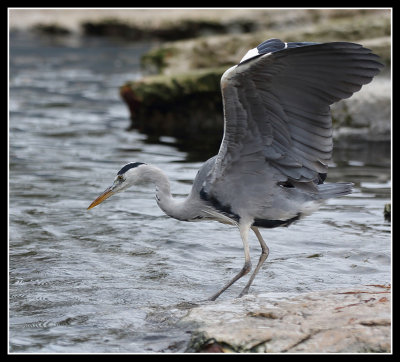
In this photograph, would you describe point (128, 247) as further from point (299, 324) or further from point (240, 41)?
point (240, 41)

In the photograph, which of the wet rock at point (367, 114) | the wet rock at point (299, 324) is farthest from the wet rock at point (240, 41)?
the wet rock at point (299, 324)

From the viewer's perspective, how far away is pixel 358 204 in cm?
816

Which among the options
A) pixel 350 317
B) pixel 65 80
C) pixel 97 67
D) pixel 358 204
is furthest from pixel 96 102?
pixel 350 317

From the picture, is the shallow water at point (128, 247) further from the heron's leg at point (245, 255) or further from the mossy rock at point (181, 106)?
the mossy rock at point (181, 106)

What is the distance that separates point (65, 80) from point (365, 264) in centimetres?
1055

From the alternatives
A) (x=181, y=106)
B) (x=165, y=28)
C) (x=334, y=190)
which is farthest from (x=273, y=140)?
(x=165, y=28)

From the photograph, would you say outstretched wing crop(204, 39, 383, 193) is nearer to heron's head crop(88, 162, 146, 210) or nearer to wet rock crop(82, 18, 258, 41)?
heron's head crop(88, 162, 146, 210)

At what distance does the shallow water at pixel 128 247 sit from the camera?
16.5 ft

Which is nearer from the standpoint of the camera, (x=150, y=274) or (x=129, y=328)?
(x=129, y=328)

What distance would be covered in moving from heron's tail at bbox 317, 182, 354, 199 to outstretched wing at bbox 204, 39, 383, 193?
117 millimetres

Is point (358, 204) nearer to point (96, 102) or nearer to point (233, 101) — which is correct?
point (233, 101)

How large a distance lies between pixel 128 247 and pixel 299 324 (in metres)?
2.92

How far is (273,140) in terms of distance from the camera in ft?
17.7

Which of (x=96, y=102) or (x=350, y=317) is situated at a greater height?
(x=96, y=102)
